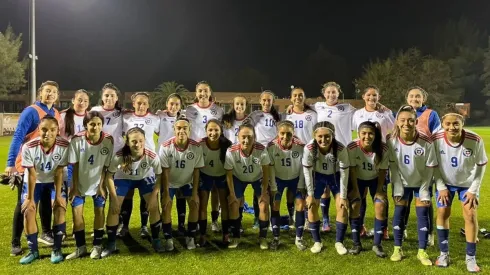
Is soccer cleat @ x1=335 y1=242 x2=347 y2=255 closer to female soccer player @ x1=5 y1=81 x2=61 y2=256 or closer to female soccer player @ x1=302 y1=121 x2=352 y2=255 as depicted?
female soccer player @ x1=302 y1=121 x2=352 y2=255

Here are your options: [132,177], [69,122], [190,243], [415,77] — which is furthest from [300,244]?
[415,77]

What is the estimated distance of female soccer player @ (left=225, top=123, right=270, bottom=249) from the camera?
15.7 feet

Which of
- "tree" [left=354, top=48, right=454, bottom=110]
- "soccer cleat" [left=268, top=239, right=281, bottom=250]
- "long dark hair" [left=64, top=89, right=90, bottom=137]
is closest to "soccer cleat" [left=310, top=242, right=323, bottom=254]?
"soccer cleat" [left=268, top=239, right=281, bottom=250]

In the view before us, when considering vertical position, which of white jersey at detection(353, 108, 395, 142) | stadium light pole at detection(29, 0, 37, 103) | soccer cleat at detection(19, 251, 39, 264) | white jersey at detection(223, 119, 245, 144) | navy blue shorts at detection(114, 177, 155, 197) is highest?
stadium light pole at detection(29, 0, 37, 103)

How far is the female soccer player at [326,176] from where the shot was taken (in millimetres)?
4613

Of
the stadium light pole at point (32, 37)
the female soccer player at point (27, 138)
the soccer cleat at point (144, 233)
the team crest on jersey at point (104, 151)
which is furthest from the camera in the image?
the stadium light pole at point (32, 37)

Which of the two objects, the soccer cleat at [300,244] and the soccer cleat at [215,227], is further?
the soccer cleat at [215,227]

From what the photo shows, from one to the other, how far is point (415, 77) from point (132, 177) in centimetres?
5770

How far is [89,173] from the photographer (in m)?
4.42

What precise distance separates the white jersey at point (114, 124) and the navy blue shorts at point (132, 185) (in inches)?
30.0

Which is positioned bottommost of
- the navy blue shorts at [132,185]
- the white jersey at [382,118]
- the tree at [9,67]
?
the navy blue shorts at [132,185]

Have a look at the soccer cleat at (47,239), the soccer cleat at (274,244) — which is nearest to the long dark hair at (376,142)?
the soccer cleat at (274,244)

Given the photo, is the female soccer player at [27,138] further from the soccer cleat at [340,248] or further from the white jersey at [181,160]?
the soccer cleat at [340,248]

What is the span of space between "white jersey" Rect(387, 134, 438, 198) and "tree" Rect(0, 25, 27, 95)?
145 feet
